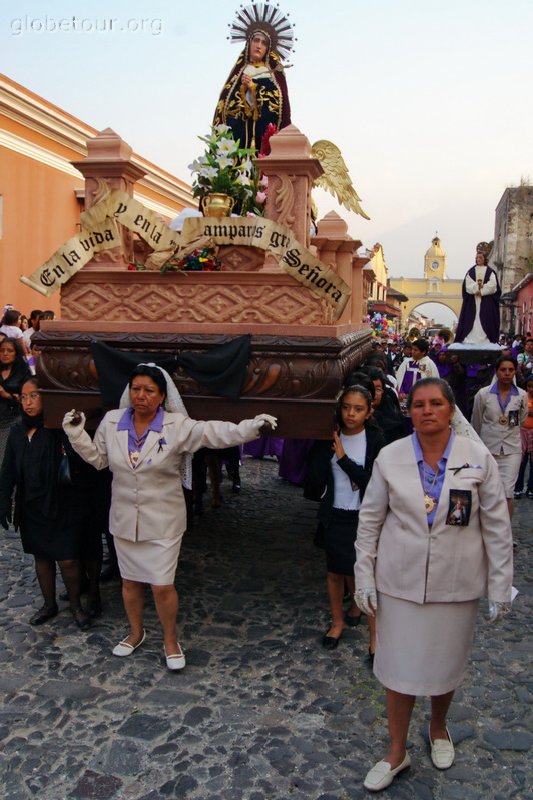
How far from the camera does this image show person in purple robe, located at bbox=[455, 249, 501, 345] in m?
10.4

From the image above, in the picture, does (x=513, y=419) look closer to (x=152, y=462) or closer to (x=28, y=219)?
(x=152, y=462)

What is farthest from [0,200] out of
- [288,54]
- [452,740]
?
[452,740]

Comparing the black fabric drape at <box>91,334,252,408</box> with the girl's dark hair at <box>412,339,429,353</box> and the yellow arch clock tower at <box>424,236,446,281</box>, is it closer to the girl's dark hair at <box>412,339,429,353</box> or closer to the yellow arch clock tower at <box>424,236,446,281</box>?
the girl's dark hair at <box>412,339,429,353</box>

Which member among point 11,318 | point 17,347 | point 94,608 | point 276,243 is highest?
point 276,243

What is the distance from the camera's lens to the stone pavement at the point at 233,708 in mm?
3111

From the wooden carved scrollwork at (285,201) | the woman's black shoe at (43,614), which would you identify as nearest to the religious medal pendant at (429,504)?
the wooden carved scrollwork at (285,201)

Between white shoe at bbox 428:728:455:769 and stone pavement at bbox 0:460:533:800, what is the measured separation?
0.04 m

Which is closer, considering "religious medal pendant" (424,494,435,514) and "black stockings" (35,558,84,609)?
"religious medal pendant" (424,494,435,514)

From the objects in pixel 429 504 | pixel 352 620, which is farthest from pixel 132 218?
pixel 352 620

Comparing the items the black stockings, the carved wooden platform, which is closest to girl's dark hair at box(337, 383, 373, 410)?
the carved wooden platform

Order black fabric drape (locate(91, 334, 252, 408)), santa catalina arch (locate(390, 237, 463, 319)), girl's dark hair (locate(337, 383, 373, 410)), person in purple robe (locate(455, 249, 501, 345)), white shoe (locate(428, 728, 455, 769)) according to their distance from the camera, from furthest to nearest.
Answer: santa catalina arch (locate(390, 237, 463, 319)) < person in purple robe (locate(455, 249, 501, 345)) < girl's dark hair (locate(337, 383, 373, 410)) < black fabric drape (locate(91, 334, 252, 408)) < white shoe (locate(428, 728, 455, 769))

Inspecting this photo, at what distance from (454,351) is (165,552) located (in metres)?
7.26

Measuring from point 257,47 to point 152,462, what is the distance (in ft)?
17.4

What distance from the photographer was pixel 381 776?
3.06m
